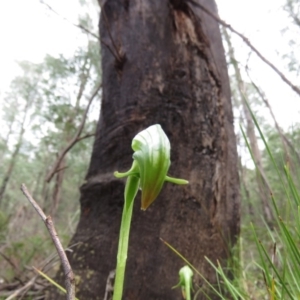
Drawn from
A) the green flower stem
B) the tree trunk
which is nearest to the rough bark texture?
the green flower stem

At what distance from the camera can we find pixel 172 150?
1.22 metres

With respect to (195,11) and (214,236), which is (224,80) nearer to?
(195,11)

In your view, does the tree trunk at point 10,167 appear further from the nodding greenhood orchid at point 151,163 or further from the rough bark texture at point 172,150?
the nodding greenhood orchid at point 151,163

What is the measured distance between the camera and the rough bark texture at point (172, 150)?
1067mm

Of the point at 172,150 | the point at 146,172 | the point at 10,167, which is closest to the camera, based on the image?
the point at 146,172

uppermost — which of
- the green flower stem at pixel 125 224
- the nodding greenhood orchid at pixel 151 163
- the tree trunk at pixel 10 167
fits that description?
the tree trunk at pixel 10 167

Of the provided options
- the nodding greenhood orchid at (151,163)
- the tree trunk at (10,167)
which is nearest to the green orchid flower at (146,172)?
the nodding greenhood orchid at (151,163)

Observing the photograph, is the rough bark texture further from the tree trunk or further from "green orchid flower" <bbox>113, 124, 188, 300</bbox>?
the tree trunk

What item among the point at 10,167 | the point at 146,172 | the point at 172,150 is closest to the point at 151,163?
the point at 146,172

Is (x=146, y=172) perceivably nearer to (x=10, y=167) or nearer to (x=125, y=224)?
(x=125, y=224)

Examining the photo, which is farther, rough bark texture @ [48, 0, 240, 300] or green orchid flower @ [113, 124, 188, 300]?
rough bark texture @ [48, 0, 240, 300]

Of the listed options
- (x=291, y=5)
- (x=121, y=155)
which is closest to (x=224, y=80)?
(x=121, y=155)

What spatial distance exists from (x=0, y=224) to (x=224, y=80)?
260 cm

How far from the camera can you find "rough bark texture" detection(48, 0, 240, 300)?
3.50 feet
